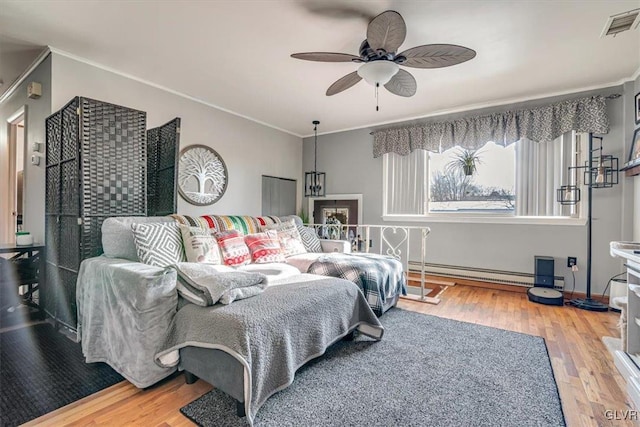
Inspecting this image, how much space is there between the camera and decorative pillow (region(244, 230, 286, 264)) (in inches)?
109

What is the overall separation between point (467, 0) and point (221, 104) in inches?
120

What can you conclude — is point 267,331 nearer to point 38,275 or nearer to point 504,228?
point 38,275

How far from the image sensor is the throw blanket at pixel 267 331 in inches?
53.2

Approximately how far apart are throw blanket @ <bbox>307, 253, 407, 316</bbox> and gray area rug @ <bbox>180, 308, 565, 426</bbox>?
15.9 inches

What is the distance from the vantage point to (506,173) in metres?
3.90

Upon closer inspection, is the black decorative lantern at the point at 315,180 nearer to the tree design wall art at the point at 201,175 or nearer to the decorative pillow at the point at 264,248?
the tree design wall art at the point at 201,175

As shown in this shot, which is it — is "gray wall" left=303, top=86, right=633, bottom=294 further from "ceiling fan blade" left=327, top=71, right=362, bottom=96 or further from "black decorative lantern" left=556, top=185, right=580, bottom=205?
"ceiling fan blade" left=327, top=71, right=362, bottom=96

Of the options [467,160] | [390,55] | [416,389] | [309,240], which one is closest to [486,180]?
[467,160]

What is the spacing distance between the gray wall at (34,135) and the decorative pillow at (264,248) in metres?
1.93

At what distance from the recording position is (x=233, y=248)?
262 centimetres

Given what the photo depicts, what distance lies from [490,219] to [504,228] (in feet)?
0.65

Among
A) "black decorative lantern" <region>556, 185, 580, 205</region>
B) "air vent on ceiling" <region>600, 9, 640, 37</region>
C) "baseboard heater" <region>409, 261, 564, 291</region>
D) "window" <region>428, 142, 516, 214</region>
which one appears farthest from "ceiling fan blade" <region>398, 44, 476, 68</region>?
"baseboard heater" <region>409, 261, 564, 291</region>

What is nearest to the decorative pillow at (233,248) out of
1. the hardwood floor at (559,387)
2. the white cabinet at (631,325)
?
the hardwood floor at (559,387)

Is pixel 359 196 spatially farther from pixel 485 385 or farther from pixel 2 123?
pixel 2 123
